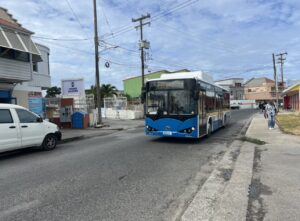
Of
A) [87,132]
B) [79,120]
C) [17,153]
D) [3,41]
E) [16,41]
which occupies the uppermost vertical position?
[16,41]

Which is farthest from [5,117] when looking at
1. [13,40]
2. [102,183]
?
[13,40]

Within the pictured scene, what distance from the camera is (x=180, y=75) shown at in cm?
1480

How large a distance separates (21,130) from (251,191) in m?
8.28

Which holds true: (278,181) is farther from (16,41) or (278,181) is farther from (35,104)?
(35,104)

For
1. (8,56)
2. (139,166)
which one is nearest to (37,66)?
(8,56)

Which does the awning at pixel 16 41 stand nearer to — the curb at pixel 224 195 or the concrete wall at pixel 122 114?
the curb at pixel 224 195

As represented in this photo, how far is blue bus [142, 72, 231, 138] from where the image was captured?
14008 millimetres

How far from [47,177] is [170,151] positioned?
207 inches

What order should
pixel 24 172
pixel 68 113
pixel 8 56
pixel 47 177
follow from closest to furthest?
pixel 47 177
pixel 24 172
pixel 8 56
pixel 68 113

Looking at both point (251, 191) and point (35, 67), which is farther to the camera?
point (35, 67)

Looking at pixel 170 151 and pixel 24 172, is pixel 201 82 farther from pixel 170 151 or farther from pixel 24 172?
pixel 24 172

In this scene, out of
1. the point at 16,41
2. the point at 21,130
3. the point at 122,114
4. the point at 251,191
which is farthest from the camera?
the point at 122,114

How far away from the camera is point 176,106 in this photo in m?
14.3

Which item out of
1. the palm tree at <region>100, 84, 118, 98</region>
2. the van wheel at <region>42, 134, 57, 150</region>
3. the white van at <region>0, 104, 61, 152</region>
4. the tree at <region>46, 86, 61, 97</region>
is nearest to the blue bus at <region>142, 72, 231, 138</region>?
the van wheel at <region>42, 134, 57, 150</region>
